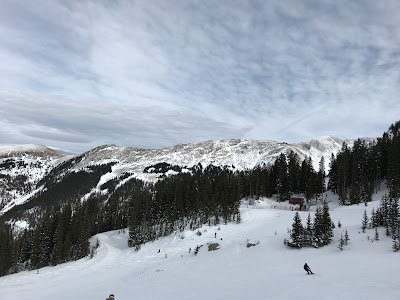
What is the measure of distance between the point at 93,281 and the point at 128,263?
12.3 m

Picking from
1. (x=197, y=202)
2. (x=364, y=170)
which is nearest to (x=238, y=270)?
(x=197, y=202)

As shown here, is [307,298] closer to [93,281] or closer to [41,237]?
[93,281]

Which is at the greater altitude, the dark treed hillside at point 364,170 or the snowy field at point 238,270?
the dark treed hillside at point 364,170

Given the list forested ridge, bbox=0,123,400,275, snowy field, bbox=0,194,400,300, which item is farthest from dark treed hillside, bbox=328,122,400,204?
snowy field, bbox=0,194,400,300

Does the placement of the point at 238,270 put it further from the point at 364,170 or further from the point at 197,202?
the point at 364,170

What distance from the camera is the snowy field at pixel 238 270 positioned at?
68.9 ft

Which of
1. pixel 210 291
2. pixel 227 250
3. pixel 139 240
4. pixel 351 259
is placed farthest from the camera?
pixel 139 240

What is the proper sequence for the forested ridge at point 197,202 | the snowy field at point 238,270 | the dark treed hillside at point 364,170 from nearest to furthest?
the snowy field at point 238,270 → the forested ridge at point 197,202 → the dark treed hillside at point 364,170

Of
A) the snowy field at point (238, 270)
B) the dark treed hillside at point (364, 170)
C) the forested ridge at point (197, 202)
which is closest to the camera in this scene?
the snowy field at point (238, 270)

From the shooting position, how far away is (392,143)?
76312 mm

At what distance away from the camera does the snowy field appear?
2100 cm

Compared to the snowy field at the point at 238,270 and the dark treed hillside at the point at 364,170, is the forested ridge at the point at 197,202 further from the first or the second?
the snowy field at the point at 238,270

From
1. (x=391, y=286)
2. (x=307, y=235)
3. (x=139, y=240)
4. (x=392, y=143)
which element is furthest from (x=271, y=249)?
(x=392, y=143)

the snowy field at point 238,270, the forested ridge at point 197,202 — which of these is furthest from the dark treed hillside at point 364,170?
the snowy field at point 238,270
